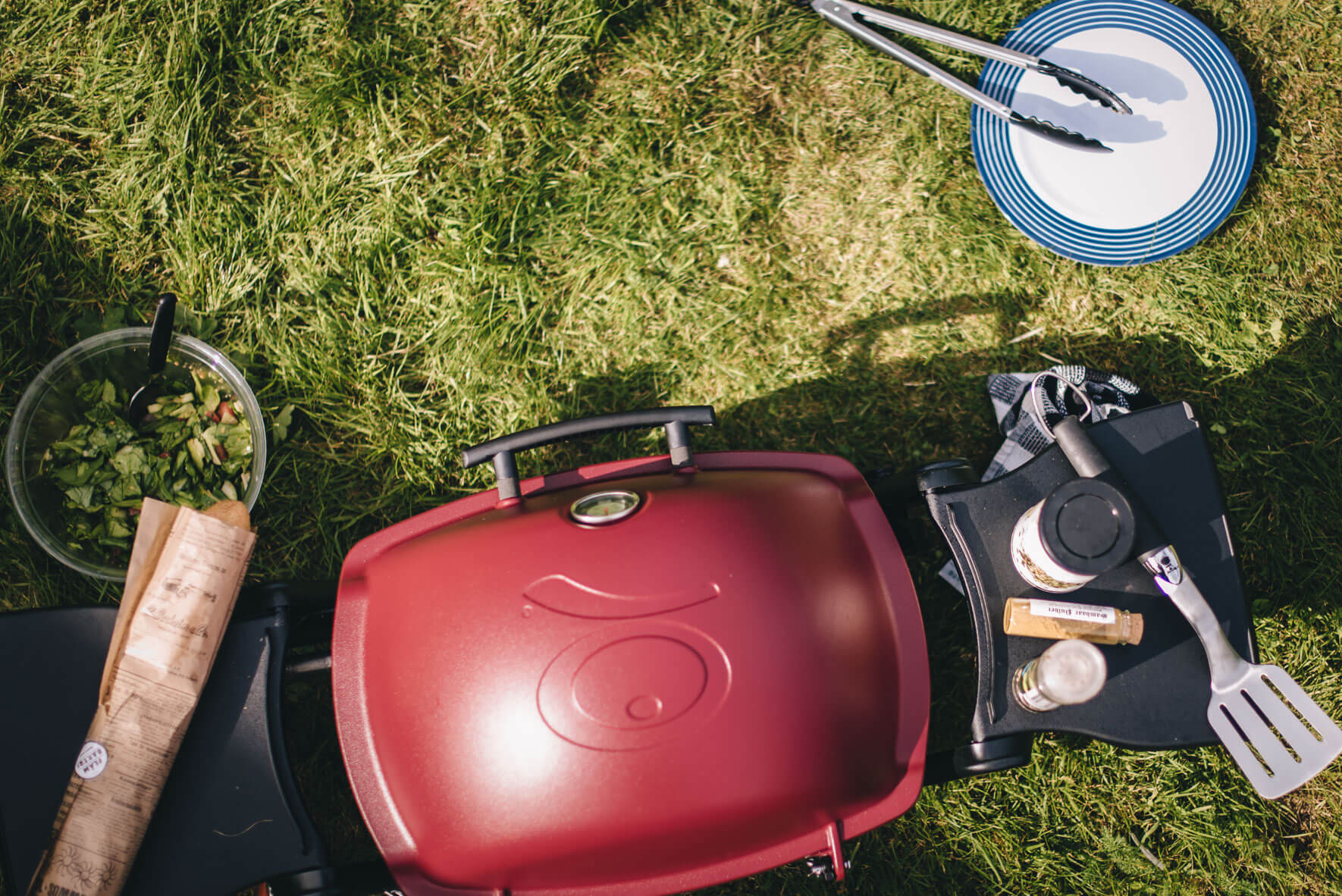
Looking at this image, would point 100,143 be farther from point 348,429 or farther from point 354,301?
point 348,429

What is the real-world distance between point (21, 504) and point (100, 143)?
0.92 meters

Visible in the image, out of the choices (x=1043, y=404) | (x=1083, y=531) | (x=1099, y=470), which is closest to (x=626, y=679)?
(x=1083, y=531)

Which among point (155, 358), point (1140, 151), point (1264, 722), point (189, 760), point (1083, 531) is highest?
point (1140, 151)

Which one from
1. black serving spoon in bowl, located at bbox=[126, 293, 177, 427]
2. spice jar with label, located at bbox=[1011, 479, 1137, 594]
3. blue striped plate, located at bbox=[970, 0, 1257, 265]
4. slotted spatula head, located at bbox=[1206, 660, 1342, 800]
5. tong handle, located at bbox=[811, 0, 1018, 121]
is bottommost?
slotted spatula head, located at bbox=[1206, 660, 1342, 800]

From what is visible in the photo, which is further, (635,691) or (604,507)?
(604,507)

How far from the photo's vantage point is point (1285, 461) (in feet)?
5.95

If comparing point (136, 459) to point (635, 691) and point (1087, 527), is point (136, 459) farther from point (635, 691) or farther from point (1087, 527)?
point (1087, 527)

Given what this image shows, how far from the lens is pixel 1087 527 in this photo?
112cm

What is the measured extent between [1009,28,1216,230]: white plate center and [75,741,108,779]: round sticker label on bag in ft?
7.16

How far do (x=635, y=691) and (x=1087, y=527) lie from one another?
2.40 feet

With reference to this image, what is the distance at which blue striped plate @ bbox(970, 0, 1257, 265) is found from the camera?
→ 1.74 metres

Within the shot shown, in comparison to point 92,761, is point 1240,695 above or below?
below

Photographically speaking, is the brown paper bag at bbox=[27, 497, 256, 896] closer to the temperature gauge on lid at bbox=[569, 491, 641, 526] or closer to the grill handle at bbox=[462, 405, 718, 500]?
the grill handle at bbox=[462, 405, 718, 500]

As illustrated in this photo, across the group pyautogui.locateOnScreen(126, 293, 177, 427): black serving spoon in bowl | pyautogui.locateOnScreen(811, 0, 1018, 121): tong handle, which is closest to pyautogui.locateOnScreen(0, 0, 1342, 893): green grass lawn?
A: pyautogui.locateOnScreen(811, 0, 1018, 121): tong handle
